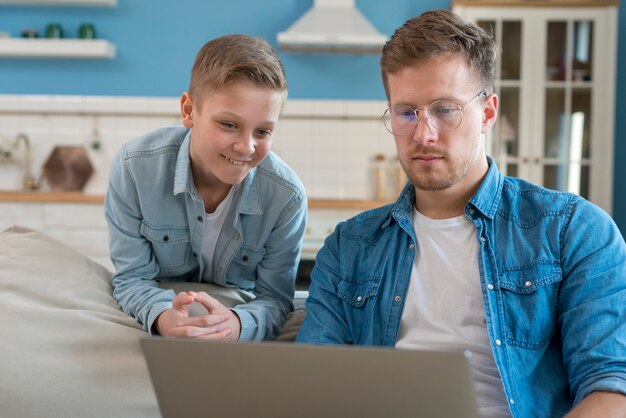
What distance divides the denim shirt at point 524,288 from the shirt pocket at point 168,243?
1.19 ft

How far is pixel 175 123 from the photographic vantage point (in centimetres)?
525

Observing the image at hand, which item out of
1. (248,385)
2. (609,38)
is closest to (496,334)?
(248,385)

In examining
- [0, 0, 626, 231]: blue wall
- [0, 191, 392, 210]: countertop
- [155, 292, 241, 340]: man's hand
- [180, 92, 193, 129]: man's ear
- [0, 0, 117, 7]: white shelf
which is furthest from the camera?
[0, 0, 626, 231]: blue wall

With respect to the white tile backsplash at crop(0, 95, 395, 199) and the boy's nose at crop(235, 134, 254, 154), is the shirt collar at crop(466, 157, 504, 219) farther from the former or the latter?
the white tile backsplash at crop(0, 95, 395, 199)

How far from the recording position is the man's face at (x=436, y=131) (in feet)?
4.97

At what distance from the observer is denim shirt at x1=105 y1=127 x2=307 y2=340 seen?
71.6 inches

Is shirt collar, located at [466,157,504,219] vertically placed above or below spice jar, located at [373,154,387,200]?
above

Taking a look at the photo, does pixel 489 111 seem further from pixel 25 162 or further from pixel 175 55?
pixel 25 162

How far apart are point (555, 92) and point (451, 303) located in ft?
12.9

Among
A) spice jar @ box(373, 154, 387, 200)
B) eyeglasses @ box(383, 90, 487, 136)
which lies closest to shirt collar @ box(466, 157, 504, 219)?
eyeglasses @ box(383, 90, 487, 136)

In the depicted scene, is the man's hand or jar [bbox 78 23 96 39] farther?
jar [bbox 78 23 96 39]

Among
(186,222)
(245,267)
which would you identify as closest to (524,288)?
(245,267)

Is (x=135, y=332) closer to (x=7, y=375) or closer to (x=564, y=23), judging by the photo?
(x=7, y=375)

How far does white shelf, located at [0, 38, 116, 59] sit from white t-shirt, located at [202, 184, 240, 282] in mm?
3616
